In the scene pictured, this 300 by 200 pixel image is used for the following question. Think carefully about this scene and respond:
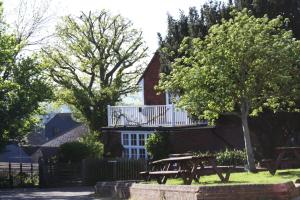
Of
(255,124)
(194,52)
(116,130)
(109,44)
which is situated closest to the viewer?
(194,52)

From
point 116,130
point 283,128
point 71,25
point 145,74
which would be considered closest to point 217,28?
point 283,128

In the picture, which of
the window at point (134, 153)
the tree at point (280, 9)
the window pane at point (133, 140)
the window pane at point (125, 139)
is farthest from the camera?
the window pane at point (125, 139)

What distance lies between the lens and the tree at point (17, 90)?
30703 mm

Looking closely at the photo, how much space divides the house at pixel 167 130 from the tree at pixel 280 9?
552 cm

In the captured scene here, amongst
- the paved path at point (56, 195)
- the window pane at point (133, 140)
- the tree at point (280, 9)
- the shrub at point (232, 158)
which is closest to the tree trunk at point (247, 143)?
the shrub at point (232, 158)

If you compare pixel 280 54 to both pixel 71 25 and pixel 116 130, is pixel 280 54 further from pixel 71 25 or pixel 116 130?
pixel 71 25

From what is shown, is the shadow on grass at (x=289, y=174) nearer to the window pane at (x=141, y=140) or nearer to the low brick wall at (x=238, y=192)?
the low brick wall at (x=238, y=192)

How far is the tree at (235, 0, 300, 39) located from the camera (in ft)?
90.1

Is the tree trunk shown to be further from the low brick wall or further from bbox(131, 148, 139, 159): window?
bbox(131, 148, 139, 159): window

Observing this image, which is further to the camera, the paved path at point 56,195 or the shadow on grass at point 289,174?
the paved path at point 56,195

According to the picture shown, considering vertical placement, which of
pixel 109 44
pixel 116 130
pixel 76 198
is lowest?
pixel 76 198

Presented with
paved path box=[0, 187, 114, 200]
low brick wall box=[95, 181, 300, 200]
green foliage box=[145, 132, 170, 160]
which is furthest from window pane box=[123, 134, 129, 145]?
low brick wall box=[95, 181, 300, 200]

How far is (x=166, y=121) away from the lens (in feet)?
112

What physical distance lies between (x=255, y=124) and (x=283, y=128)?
140 cm
